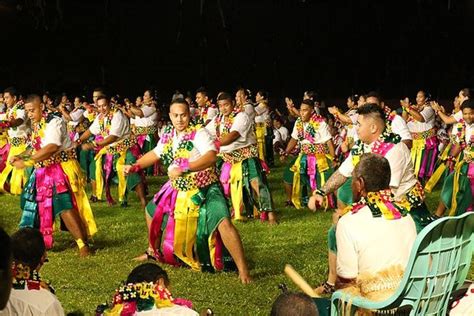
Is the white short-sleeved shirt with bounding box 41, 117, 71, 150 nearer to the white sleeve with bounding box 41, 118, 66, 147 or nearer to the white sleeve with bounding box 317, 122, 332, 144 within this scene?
the white sleeve with bounding box 41, 118, 66, 147

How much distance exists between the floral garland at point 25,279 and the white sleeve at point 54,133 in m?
4.02

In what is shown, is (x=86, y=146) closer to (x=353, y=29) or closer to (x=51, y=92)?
(x=51, y=92)

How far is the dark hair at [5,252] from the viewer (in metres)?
2.64

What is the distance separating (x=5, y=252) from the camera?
2.67m

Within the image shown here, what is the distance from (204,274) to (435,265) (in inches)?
144

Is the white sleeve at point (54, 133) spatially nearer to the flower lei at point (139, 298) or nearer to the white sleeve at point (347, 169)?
the white sleeve at point (347, 169)

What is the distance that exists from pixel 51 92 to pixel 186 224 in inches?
693

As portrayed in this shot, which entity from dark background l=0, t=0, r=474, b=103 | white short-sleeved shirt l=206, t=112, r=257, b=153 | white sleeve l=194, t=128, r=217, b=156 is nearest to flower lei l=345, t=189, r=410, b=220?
white sleeve l=194, t=128, r=217, b=156

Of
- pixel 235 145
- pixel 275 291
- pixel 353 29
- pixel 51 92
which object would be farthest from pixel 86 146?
pixel 353 29

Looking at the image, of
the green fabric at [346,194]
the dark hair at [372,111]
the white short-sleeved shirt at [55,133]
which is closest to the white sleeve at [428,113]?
the green fabric at [346,194]

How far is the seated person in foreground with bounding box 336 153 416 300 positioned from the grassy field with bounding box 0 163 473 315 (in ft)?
6.62

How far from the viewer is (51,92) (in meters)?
23.7

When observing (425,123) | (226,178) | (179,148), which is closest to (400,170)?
(179,148)

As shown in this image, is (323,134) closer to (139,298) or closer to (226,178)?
(226,178)
